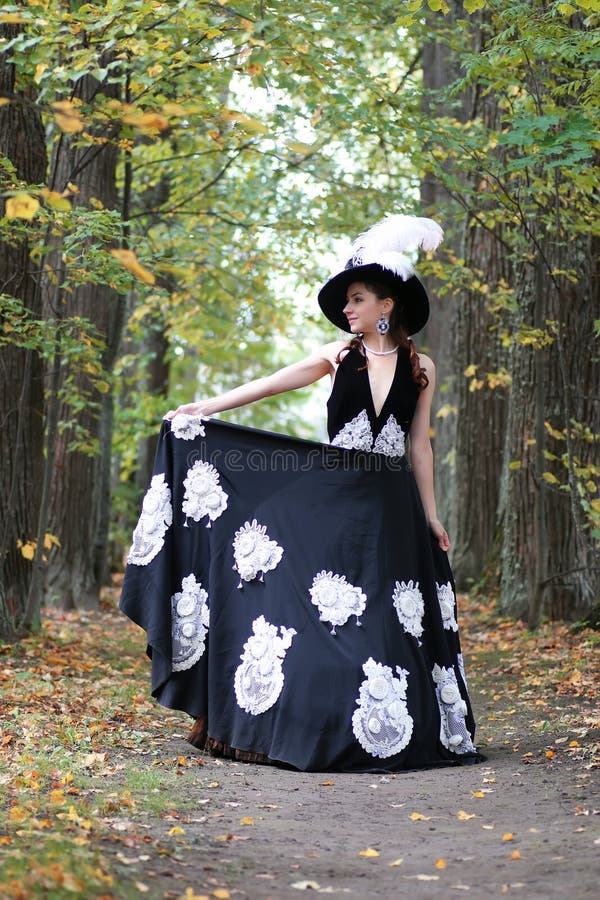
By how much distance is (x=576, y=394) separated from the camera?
916 centimetres

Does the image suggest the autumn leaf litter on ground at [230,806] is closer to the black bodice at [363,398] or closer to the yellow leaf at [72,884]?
Result: the yellow leaf at [72,884]

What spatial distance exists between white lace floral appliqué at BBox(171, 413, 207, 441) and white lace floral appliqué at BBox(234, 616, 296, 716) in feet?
3.39

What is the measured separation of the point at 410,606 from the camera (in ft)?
17.4

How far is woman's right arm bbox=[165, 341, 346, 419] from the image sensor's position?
5453 mm

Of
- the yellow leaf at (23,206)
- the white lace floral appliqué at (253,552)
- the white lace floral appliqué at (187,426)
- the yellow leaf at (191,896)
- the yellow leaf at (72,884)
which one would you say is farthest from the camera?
the white lace floral appliqué at (187,426)

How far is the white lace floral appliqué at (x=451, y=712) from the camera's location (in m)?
5.25

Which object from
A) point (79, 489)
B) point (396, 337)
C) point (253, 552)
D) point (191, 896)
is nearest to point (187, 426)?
point (253, 552)

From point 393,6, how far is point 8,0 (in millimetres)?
3838

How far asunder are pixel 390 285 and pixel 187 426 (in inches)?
50.7

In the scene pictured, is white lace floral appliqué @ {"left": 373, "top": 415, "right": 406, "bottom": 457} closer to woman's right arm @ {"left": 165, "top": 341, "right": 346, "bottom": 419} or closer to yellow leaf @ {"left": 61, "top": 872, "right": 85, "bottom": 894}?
woman's right arm @ {"left": 165, "top": 341, "right": 346, "bottom": 419}

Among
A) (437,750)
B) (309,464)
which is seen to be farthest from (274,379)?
(437,750)

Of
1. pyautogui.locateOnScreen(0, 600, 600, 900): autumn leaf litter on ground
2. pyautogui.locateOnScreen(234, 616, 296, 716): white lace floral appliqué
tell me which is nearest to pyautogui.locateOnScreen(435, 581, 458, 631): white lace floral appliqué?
pyautogui.locateOnScreen(0, 600, 600, 900): autumn leaf litter on ground

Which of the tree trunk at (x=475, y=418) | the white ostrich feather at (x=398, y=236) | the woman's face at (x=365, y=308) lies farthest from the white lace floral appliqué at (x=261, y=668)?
the tree trunk at (x=475, y=418)

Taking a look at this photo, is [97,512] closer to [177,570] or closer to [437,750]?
[177,570]
